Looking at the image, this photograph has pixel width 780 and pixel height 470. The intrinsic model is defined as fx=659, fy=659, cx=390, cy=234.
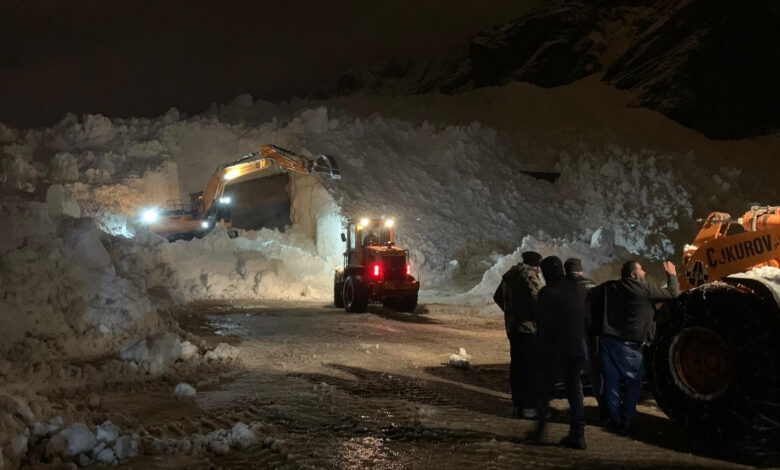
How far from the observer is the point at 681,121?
3725 centimetres

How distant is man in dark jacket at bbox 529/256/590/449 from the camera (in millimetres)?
5496

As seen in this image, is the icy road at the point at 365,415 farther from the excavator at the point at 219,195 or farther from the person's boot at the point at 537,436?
the excavator at the point at 219,195

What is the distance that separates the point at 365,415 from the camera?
654 cm

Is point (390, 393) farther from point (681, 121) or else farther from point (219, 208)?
point (681, 121)

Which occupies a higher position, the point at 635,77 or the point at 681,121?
the point at 635,77

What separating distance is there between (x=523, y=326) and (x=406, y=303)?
9.97 metres

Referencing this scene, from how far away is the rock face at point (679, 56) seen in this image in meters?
38.1

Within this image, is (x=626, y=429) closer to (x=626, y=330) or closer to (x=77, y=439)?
(x=626, y=330)

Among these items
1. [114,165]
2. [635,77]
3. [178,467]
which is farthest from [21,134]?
[635,77]

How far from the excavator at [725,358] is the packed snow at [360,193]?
8038 mm

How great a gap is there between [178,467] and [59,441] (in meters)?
0.90

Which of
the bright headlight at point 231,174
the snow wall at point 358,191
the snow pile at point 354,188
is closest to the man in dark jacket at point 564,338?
the snow wall at point 358,191

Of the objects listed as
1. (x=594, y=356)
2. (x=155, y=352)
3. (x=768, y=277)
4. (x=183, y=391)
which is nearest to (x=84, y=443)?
(x=183, y=391)

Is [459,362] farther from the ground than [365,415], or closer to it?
farther from the ground
